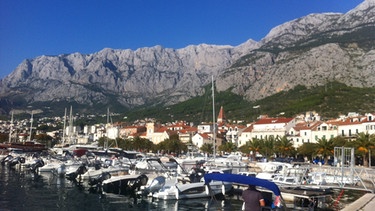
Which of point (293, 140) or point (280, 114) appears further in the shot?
point (280, 114)

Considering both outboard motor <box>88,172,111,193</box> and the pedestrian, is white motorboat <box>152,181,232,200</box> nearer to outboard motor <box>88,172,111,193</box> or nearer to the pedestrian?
outboard motor <box>88,172,111,193</box>

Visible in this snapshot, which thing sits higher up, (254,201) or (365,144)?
(365,144)

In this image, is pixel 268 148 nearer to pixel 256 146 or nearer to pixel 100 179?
pixel 256 146

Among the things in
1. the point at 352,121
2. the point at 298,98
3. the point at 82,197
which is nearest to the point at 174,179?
the point at 82,197

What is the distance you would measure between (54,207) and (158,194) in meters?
8.17

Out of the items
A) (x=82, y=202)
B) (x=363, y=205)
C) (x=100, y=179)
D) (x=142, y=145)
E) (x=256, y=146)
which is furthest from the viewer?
(x=142, y=145)

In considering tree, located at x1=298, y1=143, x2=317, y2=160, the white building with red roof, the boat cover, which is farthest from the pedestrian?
the white building with red roof

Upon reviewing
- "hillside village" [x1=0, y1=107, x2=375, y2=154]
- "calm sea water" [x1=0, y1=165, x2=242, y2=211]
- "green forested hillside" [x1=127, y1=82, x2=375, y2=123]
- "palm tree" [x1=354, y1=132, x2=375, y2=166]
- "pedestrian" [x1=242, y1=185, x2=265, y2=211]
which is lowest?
"calm sea water" [x1=0, y1=165, x2=242, y2=211]

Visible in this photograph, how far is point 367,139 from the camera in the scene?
61.3m

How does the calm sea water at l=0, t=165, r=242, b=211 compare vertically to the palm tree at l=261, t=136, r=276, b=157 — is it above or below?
below

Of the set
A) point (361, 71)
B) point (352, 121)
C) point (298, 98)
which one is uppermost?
point (361, 71)

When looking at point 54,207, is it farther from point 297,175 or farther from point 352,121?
point 352,121

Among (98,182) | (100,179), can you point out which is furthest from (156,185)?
(98,182)

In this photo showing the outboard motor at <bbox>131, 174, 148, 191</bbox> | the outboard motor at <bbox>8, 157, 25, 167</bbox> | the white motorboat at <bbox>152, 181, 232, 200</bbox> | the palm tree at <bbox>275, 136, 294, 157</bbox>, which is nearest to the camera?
the white motorboat at <bbox>152, 181, 232, 200</bbox>
